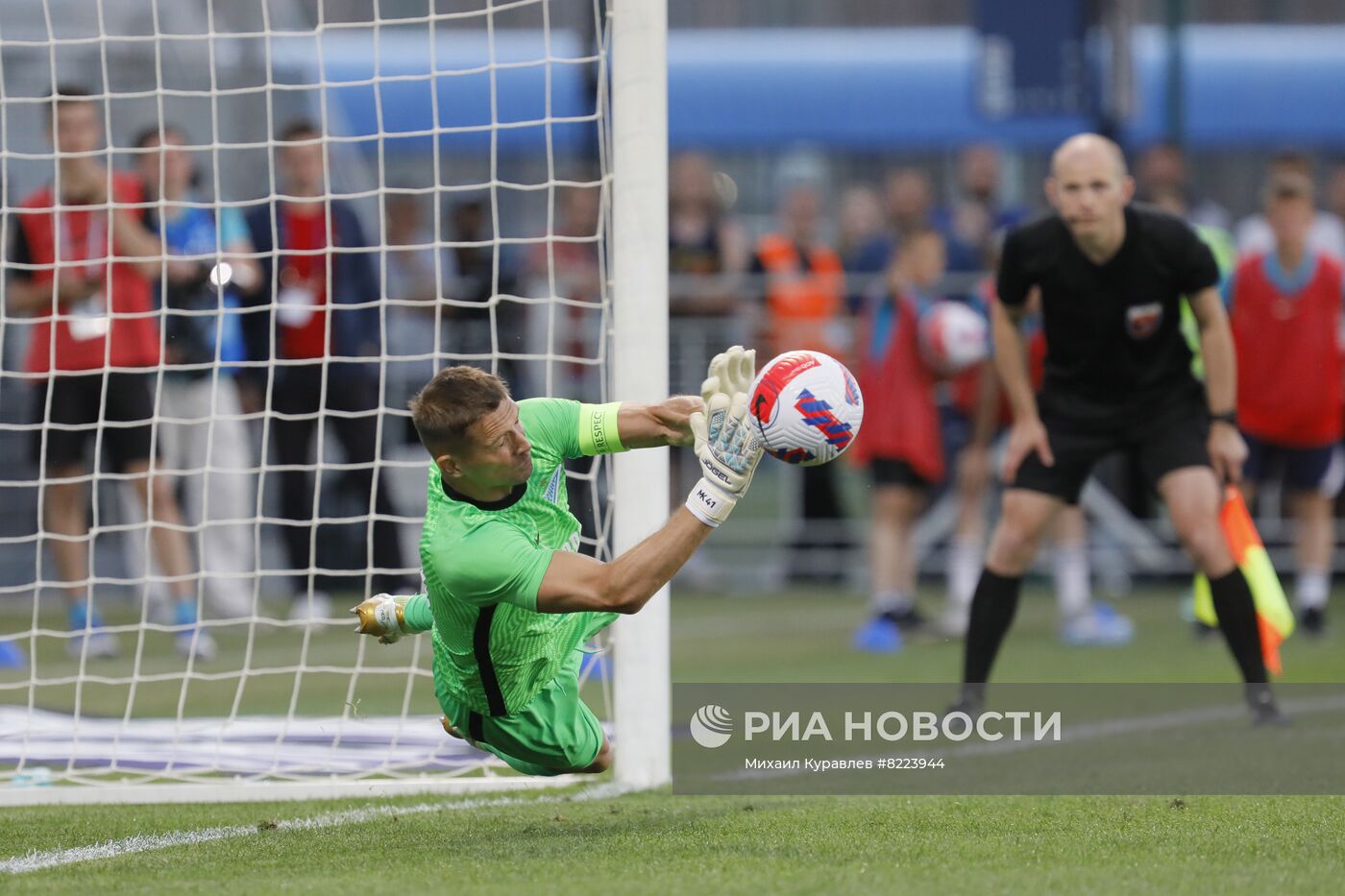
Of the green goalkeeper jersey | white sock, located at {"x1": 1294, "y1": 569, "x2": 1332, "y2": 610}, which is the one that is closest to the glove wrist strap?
the green goalkeeper jersey

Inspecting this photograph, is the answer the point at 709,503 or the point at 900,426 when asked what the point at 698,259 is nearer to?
the point at 900,426

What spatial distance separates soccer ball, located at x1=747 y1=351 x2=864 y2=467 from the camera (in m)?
4.60

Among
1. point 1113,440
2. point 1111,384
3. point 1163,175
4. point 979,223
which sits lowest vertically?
point 1113,440

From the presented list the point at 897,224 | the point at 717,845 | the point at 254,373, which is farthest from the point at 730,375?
the point at 897,224

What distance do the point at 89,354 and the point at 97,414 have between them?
483mm

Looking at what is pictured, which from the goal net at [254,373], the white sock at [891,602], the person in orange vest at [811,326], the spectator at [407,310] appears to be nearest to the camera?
the goal net at [254,373]

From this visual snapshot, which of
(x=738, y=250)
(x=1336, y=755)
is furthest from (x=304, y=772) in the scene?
(x=738, y=250)

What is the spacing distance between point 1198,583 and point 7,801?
5298 mm

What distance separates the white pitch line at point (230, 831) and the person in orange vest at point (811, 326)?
7.75 m

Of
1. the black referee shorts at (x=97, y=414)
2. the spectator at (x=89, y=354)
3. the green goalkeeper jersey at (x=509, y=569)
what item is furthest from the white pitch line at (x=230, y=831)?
the black referee shorts at (x=97, y=414)

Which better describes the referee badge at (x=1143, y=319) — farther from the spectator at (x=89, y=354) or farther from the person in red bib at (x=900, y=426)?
the spectator at (x=89, y=354)

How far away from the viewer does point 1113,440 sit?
7082 mm

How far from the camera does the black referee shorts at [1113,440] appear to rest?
275 inches

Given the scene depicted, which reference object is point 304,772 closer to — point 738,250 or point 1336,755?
point 1336,755
